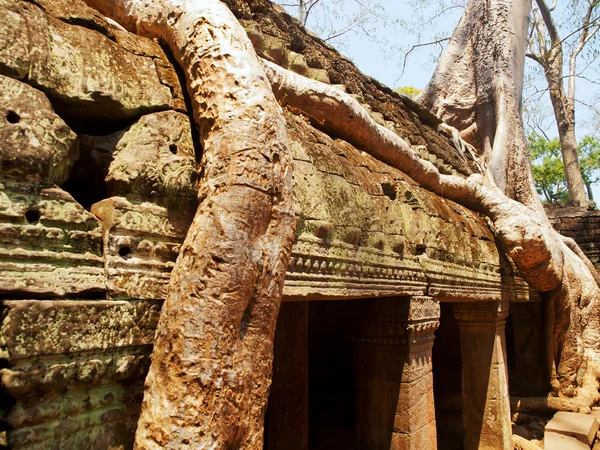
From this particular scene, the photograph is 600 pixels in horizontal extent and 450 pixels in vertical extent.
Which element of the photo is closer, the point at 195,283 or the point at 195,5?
the point at 195,283

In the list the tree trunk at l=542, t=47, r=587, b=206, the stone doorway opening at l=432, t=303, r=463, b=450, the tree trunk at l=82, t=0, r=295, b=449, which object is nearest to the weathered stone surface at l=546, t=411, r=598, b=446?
the stone doorway opening at l=432, t=303, r=463, b=450

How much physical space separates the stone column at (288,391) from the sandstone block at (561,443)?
9.12 feet

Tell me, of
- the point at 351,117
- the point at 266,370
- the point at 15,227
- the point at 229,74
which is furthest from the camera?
the point at 351,117

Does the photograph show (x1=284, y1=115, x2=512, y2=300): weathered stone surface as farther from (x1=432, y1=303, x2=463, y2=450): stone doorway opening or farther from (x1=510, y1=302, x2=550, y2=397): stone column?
(x1=510, y1=302, x2=550, y2=397): stone column

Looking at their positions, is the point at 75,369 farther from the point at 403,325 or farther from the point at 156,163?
the point at 403,325

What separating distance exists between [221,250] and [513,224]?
3.77 metres

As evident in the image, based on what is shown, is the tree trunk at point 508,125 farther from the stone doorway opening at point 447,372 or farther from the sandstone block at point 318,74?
the sandstone block at point 318,74

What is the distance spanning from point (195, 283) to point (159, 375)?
0.91 ft

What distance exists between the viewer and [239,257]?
153cm

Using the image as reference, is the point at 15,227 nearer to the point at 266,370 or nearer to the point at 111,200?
the point at 111,200

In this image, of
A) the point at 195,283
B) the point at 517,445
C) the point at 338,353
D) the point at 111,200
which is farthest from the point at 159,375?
the point at 338,353

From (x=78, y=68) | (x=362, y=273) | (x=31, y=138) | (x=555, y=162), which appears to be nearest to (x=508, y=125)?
(x=362, y=273)

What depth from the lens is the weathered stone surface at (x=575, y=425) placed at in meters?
5.02

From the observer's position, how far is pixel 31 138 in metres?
1.33
